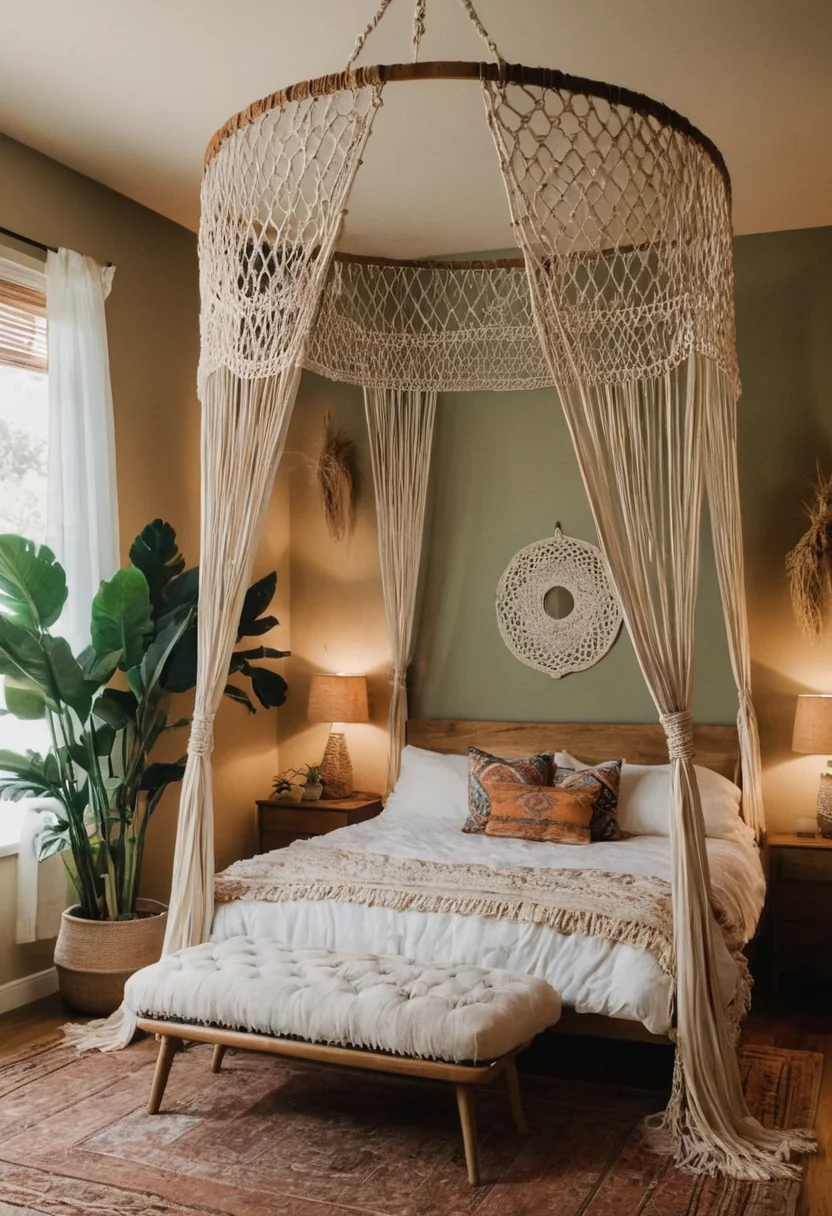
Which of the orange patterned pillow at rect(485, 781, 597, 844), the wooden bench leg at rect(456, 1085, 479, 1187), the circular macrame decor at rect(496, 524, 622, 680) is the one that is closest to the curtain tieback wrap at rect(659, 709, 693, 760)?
the wooden bench leg at rect(456, 1085, 479, 1187)

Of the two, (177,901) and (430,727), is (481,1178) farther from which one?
(430,727)

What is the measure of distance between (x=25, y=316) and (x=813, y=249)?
3362 millimetres

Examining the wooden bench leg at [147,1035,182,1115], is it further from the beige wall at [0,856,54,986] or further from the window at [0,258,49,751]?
the window at [0,258,49,751]

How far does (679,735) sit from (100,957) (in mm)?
2286

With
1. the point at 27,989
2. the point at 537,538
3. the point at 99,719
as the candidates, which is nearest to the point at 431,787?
the point at 537,538

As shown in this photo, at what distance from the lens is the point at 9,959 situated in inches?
172

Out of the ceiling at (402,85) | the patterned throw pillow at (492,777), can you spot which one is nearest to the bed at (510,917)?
the patterned throw pillow at (492,777)

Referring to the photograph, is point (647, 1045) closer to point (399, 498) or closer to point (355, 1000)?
point (355, 1000)

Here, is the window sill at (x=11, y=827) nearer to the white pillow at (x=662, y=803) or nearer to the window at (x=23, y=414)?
the window at (x=23, y=414)

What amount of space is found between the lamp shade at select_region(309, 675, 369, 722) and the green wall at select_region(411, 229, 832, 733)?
1.00 ft

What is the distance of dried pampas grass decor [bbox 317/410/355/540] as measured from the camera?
588cm

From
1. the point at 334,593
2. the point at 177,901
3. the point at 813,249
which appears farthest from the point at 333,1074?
the point at 813,249

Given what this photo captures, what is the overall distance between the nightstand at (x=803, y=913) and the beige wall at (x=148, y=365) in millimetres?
2523

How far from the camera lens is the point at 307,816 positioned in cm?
553
